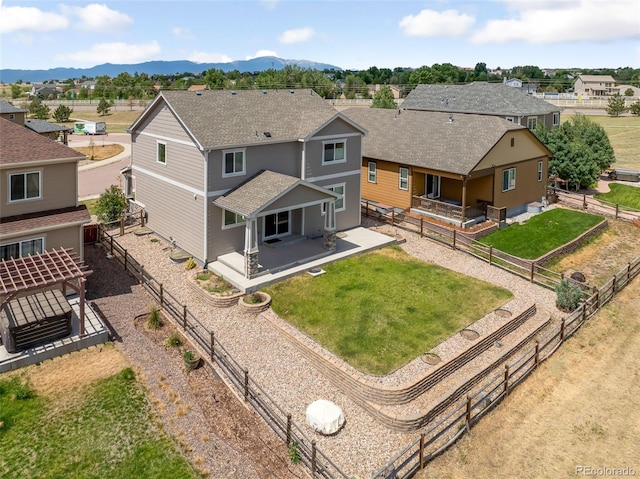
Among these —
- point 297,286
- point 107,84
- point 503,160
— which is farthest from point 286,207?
point 107,84

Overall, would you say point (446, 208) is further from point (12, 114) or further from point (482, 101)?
point (12, 114)

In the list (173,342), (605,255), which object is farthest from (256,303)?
(605,255)

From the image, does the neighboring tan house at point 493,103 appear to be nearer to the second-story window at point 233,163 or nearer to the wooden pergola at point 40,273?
the second-story window at point 233,163

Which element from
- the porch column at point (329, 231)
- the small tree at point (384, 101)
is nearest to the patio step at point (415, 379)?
the porch column at point (329, 231)

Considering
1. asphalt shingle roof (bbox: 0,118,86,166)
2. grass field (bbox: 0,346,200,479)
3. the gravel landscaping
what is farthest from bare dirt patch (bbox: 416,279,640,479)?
asphalt shingle roof (bbox: 0,118,86,166)

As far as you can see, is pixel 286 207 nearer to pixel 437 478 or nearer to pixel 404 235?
pixel 404 235

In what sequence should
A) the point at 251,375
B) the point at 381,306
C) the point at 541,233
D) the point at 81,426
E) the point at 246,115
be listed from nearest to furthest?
the point at 81,426
the point at 251,375
the point at 381,306
the point at 246,115
the point at 541,233

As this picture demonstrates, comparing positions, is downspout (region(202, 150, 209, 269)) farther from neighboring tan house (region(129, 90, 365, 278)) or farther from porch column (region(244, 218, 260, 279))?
porch column (region(244, 218, 260, 279))
